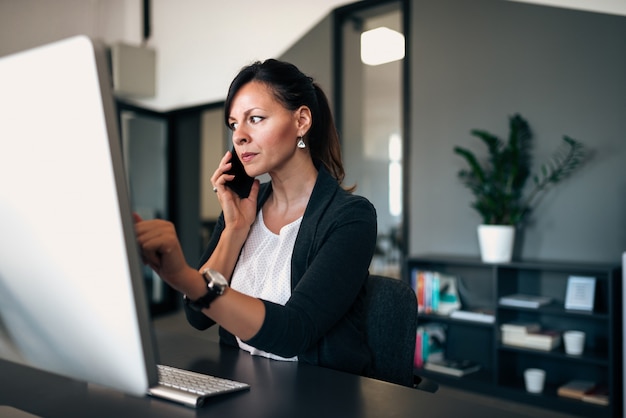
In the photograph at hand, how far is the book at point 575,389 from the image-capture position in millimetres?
3084

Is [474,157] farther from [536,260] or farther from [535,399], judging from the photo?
[535,399]

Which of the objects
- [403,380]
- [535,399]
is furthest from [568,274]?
[403,380]

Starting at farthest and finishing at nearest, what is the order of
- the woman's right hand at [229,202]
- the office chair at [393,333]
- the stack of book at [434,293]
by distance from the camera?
the stack of book at [434,293] < the woman's right hand at [229,202] < the office chair at [393,333]

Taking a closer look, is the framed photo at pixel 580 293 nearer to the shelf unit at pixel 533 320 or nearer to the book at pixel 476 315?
the shelf unit at pixel 533 320

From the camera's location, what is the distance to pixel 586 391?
308cm

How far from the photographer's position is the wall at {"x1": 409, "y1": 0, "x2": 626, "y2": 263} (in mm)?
3266

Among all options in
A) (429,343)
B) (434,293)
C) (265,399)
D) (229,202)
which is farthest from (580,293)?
(265,399)

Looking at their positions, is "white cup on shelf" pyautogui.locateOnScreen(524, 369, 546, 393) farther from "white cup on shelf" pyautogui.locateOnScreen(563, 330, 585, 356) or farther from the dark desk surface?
the dark desk surface

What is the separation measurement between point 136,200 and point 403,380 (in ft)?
16.3

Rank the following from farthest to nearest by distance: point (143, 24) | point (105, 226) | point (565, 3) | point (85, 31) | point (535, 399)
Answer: point (143, 24), point (85, 31), point (565, 3), point (535, 399), point (105, 226)

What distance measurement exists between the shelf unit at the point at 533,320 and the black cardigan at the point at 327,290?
2.18 m

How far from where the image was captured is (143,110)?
568 cm

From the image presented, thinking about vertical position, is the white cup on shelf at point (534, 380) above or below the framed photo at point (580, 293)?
below

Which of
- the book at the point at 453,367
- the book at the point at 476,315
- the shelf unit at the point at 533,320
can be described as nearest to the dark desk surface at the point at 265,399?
the shelf unit at the point at 533,320
